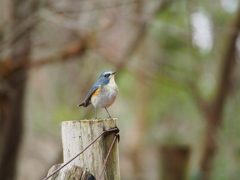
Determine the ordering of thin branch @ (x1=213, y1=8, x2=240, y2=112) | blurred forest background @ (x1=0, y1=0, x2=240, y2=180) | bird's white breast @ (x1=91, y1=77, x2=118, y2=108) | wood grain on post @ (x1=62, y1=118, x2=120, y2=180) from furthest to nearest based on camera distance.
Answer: thin branch @ (x1=213, y1=8, x2=240, y2=112)
blurred forest background @ (x1=0, y1=0, x2=240, y2=180)
bird's white breast @ (x1=91, y1=77, x2=118, y2=108)
wood grain on post @ (x1=62, y1=118, x2=120, y2=180)

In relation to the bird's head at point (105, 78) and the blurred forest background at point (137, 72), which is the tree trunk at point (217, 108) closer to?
the blurred forest background at point (137, 72)

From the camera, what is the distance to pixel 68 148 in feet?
8.50

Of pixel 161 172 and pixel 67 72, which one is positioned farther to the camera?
pixel 67 72

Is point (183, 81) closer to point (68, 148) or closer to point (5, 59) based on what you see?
point (5, 59)

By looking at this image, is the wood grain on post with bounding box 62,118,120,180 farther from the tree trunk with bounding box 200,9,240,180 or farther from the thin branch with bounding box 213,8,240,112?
the thin branch with bounding box 213,8,240,112

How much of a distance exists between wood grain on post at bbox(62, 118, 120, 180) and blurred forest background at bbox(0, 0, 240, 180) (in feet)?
11.5

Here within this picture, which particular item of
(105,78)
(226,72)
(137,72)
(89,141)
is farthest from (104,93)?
(137,72)

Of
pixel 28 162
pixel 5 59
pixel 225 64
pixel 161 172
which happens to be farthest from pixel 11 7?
pixel 28 162

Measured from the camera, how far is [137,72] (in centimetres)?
Result: 946

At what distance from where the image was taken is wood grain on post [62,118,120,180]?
2.54 metres

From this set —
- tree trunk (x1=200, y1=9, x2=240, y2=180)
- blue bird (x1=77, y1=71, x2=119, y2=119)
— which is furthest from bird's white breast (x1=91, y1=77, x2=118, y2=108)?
tree trunk (x1=200, y1=9, x2=240, y2=180)

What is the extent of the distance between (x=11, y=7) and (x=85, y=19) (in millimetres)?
1129

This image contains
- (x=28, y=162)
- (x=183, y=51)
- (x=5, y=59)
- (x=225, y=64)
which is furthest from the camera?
(x=28, y=162)

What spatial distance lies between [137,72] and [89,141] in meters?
6.96
